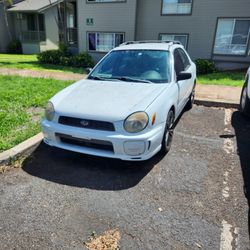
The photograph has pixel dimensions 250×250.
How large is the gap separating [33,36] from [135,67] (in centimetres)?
2292

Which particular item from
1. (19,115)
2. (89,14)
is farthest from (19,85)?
(89,14)

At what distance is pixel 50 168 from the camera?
376cm

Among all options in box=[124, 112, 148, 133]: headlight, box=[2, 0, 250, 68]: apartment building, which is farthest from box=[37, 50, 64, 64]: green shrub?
box=[124, 112, 148, 133]: headlight

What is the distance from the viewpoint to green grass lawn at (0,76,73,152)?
451 centimetres

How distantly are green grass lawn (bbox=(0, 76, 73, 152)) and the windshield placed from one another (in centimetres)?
167

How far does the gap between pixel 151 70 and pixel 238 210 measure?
2.65 m

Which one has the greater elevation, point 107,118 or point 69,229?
point 107,118

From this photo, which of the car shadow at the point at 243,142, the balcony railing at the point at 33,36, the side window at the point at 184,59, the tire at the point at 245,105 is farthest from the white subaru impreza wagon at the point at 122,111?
the balcony railing at the point at 33,36

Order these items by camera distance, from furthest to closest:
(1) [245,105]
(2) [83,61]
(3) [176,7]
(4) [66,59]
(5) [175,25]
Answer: (4) [66,59]
(2) [83,61]
(5) [175,25]
(3) [176,7]
(1) [245,105]

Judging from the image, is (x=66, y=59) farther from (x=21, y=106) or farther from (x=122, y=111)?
(x=122, y=111)

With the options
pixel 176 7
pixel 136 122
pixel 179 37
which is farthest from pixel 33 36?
pixel 136 122

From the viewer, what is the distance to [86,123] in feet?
11.3

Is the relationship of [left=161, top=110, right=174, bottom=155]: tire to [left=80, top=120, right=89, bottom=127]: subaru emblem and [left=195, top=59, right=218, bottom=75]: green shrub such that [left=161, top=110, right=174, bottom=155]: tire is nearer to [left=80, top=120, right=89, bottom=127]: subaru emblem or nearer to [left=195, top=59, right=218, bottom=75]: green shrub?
[left=80, top=120, right=89, bottom=127]: subaru emblem

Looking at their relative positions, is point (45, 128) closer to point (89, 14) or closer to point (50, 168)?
point (50, 168)
